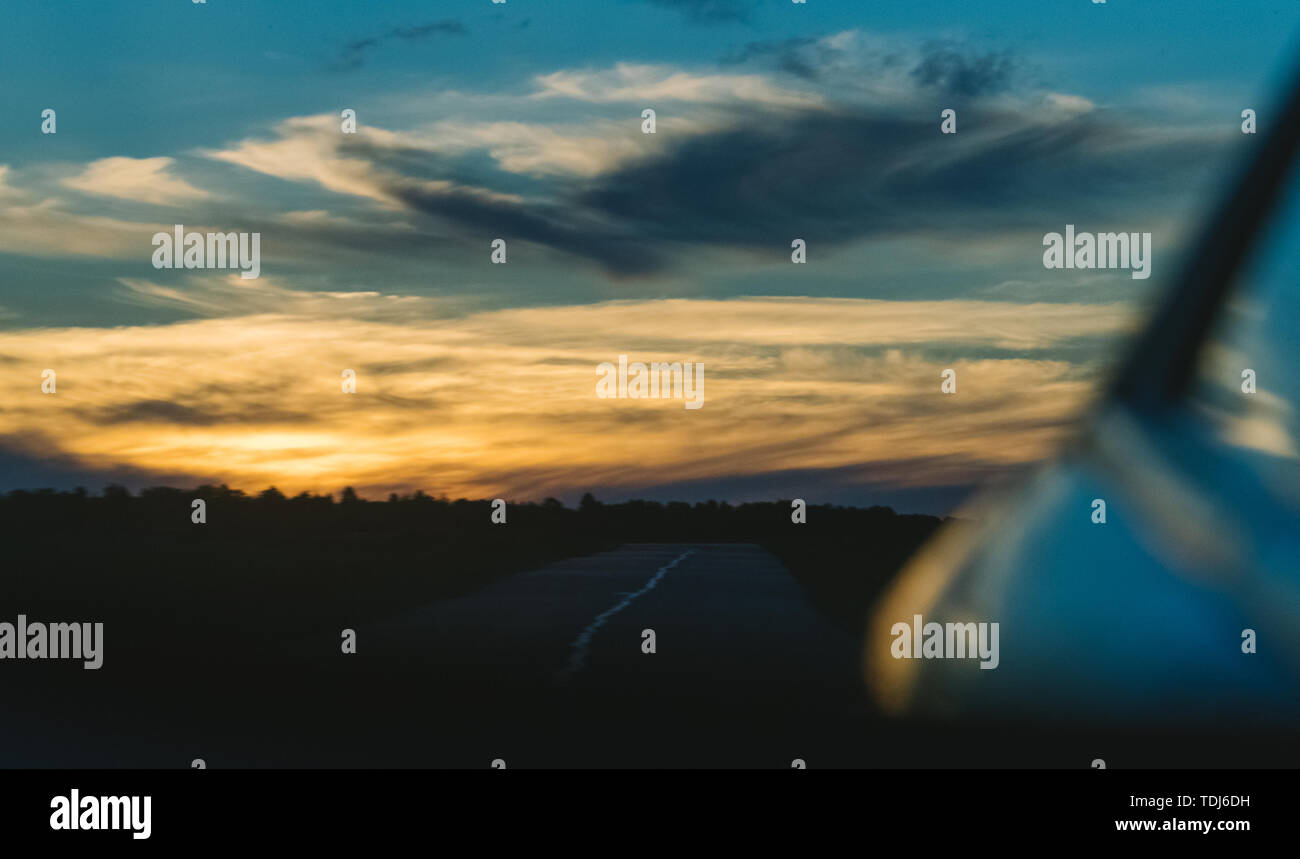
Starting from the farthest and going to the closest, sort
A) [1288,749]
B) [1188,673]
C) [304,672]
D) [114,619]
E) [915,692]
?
[114,619], [304,672], [915,692], [1288,749], [1188,673]

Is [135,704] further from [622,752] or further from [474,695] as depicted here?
[622,752]

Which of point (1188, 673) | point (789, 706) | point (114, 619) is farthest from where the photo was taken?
point (114, 619)

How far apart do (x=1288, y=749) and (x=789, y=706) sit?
17.6 feet

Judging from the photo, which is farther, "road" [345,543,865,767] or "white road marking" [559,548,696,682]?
"white road marking" [559,548,696,682]

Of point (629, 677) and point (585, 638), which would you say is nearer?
point (629, 677)

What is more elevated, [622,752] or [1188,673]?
[1188,673]

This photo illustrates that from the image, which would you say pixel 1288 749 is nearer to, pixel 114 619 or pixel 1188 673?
pixel 1188 673

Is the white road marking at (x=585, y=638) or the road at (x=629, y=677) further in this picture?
the white road marking at (x=585, y=638)

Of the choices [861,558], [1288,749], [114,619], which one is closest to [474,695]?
[1288,749]

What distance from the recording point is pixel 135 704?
1002 centimetres

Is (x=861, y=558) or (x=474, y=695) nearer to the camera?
(x=474, y=695)
